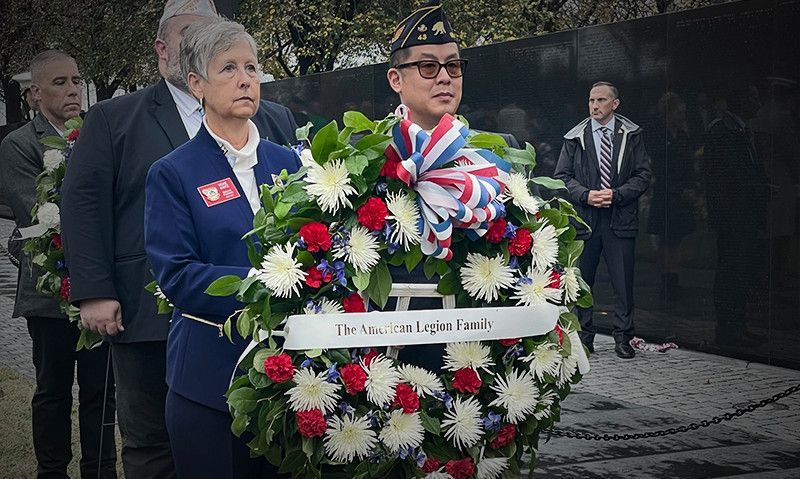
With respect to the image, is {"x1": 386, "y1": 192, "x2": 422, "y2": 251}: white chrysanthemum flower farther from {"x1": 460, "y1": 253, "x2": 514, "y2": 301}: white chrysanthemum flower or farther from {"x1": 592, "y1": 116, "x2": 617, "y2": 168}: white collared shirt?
{"x1": 592, "y1": 116, "x2": 617, "y2": 168}: white collared shirt

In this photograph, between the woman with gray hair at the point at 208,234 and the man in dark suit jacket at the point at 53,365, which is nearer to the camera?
the woman with gray hair at the point at 208,234

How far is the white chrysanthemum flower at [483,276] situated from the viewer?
3.14 m

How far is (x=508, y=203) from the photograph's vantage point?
3.31 m

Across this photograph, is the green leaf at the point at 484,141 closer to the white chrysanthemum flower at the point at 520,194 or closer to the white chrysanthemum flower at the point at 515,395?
the white chrysanthemum flower at the point at 520,194

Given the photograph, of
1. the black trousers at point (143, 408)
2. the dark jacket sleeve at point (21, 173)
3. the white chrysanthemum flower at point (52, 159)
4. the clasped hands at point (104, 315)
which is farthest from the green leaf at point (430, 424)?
the dark jacket sleeve at point (21, 173)

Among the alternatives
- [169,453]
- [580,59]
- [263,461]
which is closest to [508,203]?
[263,461]

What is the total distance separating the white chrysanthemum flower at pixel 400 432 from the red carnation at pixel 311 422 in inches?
6.1

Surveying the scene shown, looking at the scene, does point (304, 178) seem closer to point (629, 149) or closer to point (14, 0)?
point (14, 0)

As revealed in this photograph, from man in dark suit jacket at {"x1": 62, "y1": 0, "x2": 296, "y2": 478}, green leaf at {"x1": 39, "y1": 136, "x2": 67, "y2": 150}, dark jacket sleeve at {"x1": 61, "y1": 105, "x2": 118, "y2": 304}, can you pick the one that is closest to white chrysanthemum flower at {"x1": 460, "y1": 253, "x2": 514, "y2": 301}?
man in dark suit jacket at {"x1": 62, "y1": 0, "x2": 296, "y2": 478}

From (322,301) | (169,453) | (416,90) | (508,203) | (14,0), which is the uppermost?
(14,0)

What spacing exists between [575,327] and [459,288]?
474mm

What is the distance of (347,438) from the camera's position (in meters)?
3.04

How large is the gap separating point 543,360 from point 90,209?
7.08ft

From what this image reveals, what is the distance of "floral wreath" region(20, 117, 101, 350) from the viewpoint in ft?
18.2
